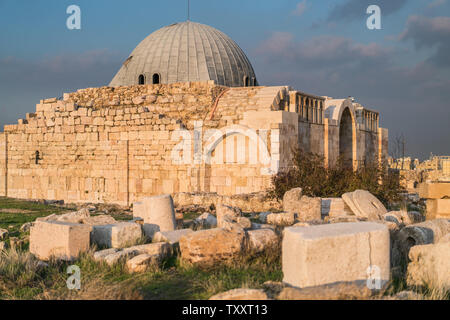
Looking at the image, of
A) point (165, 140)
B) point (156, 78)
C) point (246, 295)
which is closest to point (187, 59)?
point (156, 78)

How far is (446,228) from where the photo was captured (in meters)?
7.29

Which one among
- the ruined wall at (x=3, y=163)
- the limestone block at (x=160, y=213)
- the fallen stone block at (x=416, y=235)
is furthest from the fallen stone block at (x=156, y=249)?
the ruined wall at (x=3, y=163)

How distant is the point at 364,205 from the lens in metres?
9.59

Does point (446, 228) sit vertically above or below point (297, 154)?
below

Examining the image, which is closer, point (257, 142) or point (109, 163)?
point (257, 142)

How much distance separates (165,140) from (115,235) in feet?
28.2

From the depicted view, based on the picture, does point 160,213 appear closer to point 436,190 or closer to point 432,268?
point 432,268

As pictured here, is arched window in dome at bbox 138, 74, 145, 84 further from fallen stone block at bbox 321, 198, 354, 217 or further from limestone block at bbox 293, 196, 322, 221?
limestone block at bbox 293, 196, 322, 221

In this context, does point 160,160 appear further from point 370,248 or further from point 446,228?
point 370,248

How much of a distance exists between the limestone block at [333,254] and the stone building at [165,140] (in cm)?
906

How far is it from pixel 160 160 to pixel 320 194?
5.73m

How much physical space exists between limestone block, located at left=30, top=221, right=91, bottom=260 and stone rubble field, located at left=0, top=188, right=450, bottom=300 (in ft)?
0.05
